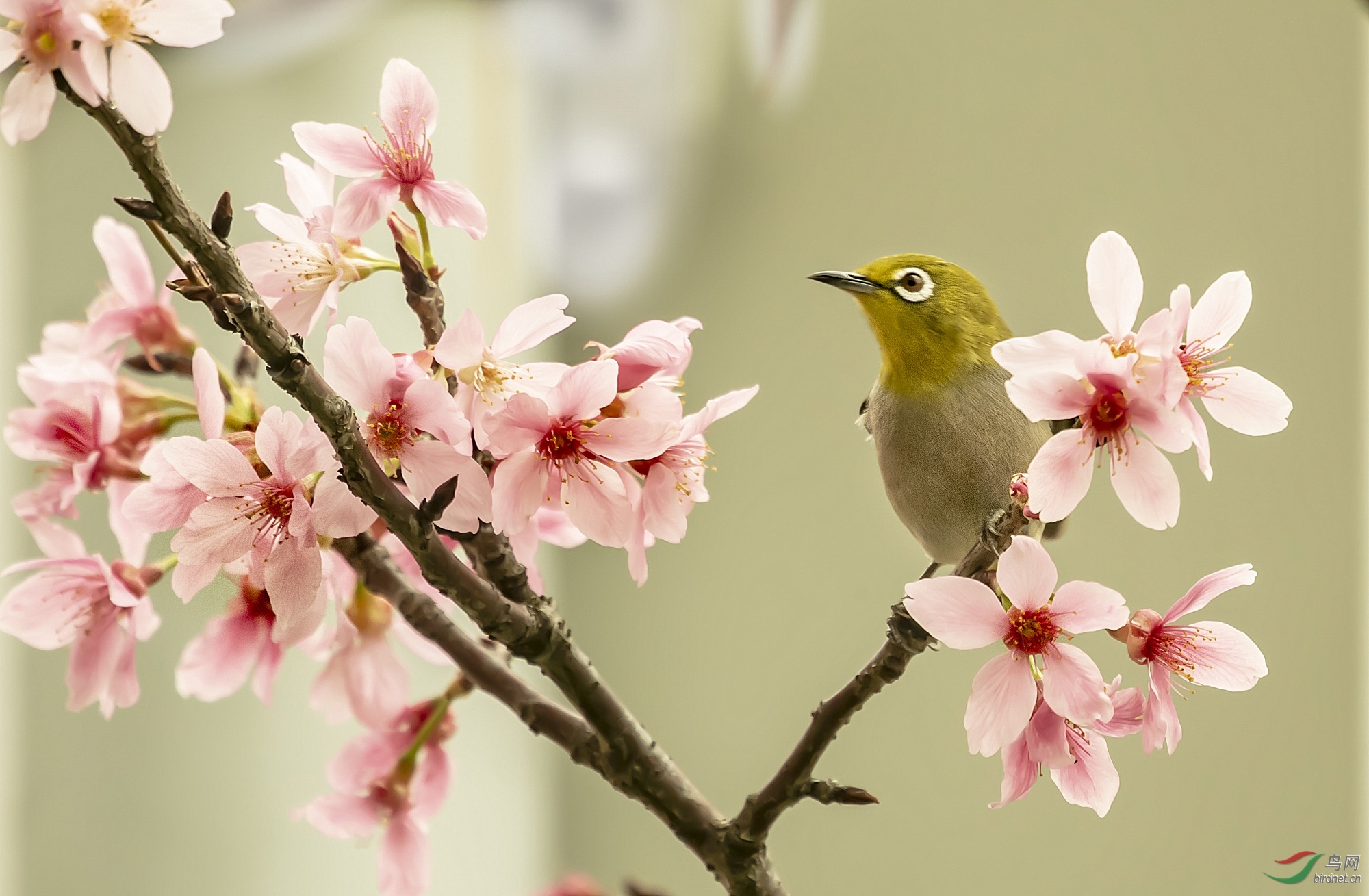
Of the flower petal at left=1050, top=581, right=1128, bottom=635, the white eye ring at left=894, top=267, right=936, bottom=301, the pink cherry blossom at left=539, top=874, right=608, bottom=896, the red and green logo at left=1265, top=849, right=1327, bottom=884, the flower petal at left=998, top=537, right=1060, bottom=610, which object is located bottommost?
the red and green logo at left=1265, top=849, right=1327, bottom=884

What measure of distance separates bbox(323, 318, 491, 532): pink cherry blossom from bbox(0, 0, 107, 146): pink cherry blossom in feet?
0.35

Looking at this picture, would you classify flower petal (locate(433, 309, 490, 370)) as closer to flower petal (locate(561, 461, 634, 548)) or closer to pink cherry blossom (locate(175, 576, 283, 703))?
flower petal (locate(561, 461, 634, 548))

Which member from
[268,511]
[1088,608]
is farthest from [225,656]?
[1088,608]

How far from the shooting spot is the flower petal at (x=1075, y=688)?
12.7 inches

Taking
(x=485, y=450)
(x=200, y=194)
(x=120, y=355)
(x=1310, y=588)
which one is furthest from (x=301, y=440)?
(x=200, y=194)

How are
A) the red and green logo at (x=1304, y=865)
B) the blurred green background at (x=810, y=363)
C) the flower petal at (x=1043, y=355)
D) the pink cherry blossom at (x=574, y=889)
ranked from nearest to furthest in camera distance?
the flower petal at (x=1043, y=355)
the pink cherry blossom at (x=574, y=889)
the red and green logo at (x=1304, y=865)
the blurred green background at (x=810, y=363)

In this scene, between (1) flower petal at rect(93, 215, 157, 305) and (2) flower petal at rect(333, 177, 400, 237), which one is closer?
(2) flower petal at rect(333, 177, 400, 237)

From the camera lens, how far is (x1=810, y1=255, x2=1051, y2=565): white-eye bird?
391 mm

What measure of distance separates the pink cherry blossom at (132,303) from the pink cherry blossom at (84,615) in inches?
3.7

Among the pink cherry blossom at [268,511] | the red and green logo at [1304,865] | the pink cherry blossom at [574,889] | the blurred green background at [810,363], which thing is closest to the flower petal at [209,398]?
the pink cherry blossom at [268,511]

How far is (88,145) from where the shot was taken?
1.23 m

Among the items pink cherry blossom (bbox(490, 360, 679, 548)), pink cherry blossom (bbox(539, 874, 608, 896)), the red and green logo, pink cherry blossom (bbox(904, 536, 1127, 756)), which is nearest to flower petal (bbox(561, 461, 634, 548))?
pink cherry blossom (bbox(490, 360, 679, 548))

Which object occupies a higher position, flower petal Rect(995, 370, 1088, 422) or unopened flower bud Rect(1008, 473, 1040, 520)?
flower petal Rect(995, 370, 1088, 422)

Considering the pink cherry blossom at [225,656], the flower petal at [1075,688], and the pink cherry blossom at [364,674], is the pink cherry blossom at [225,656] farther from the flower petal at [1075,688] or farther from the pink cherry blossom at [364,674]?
the flower petal at [1075,688]
